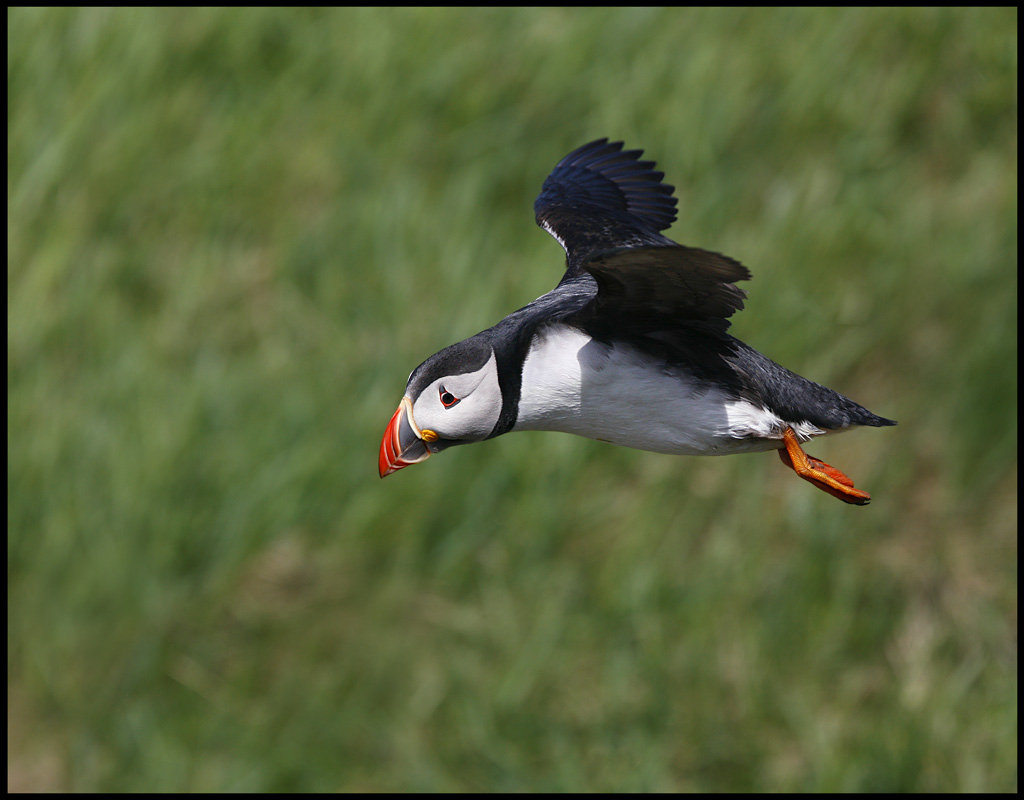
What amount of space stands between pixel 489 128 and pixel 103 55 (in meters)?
3.33

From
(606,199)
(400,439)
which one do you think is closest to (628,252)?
(400,439)

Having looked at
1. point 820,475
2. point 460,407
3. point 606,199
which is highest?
point 606,199

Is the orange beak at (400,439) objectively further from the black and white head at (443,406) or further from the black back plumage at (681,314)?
the black back plumage at (681,314)

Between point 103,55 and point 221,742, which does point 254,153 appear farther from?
point 221,742

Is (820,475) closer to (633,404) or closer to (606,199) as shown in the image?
(633,404)

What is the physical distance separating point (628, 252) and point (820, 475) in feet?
2.62

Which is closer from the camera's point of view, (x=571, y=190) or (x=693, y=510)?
(x=571, y=190)

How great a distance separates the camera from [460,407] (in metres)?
2.44

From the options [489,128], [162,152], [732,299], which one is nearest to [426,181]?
[489,128]

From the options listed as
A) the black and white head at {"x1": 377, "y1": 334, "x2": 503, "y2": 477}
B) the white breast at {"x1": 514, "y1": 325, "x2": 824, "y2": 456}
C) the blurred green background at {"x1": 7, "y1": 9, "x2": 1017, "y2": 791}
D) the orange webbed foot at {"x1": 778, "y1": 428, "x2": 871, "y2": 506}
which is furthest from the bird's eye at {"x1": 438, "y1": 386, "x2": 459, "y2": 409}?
the blurred green background at {"x1": 7, "y1": 9, "x2": 1017, "y2": 791}

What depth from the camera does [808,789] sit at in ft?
28.4

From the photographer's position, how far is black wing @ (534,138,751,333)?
8.11ft

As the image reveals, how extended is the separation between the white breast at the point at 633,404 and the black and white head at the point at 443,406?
261 millimetres

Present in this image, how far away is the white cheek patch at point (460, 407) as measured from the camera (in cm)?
244
